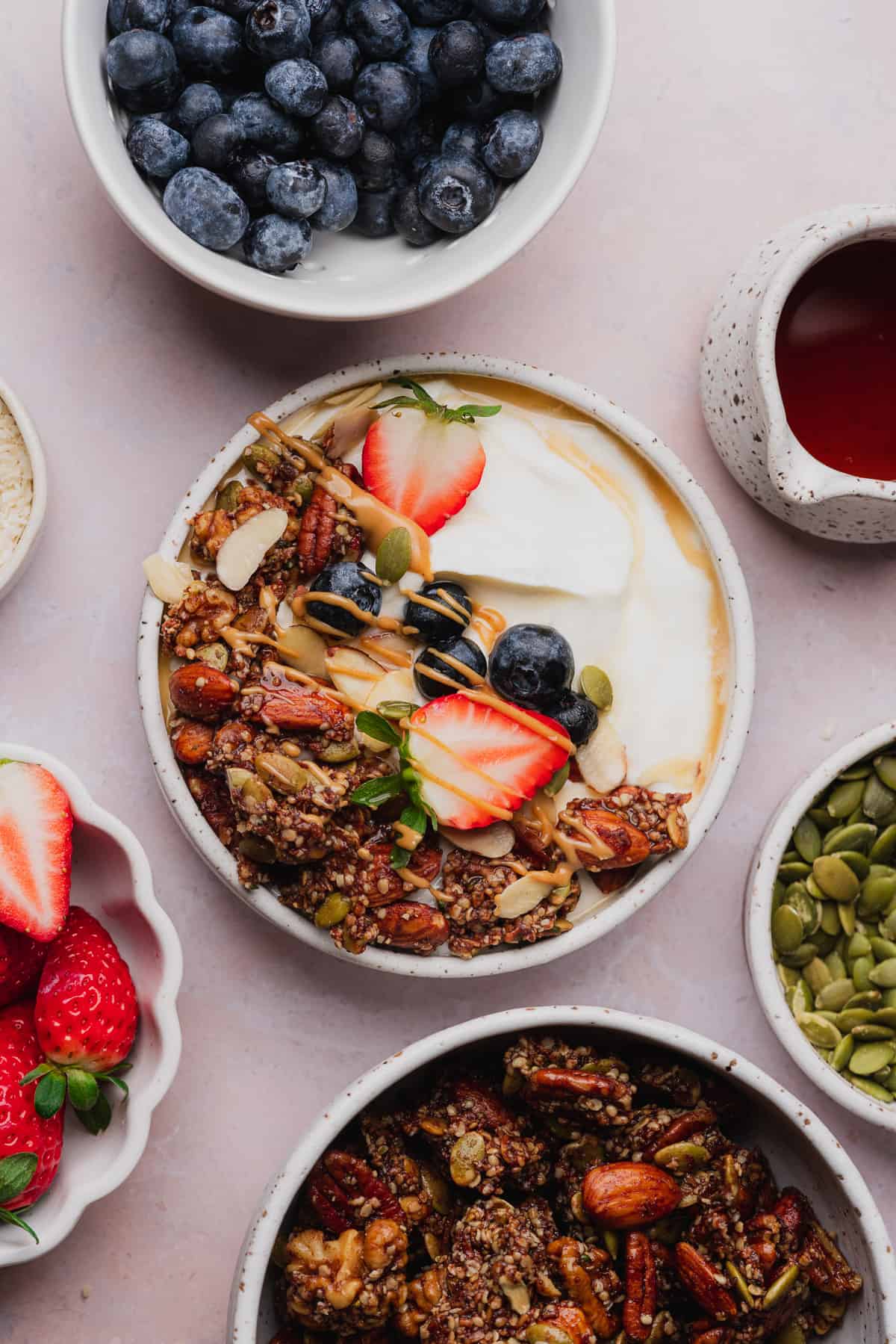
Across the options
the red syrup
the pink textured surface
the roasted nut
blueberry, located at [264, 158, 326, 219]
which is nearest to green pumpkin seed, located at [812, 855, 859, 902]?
the pink textured surface

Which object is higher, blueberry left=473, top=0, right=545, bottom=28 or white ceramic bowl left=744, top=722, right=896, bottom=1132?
blueberry left=473, top=0, right=545, bottom=28

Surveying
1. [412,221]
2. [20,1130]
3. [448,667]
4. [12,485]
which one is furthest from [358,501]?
[20,1130]

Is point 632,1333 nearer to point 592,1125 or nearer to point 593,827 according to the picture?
point 592,1125

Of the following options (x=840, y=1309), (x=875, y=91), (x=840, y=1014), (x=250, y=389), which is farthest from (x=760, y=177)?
(x=840, y=1309)

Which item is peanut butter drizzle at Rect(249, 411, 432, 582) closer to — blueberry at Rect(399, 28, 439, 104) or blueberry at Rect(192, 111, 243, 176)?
blueberry at Rect(192, 111, 243, 176)

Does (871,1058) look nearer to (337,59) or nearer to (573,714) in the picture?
(573,714)

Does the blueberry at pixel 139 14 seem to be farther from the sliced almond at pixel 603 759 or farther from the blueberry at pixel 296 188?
the sliced almond at pixel 603 759
